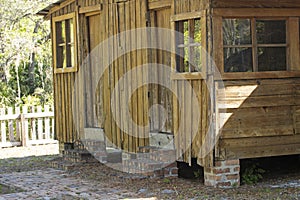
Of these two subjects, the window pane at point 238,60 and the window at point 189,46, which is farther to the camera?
the window at point 189,46

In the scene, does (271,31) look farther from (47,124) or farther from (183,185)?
(47,124)

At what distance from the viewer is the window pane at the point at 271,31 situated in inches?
401

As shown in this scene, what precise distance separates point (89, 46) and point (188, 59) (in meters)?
3.67

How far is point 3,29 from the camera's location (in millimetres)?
20875

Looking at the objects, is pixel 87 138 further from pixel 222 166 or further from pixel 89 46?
pixel 222 166

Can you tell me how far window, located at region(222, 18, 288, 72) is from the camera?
9.98 metres

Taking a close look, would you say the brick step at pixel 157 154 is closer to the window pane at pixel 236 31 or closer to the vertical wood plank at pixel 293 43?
the window pane at pixel 236 31

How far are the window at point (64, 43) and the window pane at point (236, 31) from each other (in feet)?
14.9

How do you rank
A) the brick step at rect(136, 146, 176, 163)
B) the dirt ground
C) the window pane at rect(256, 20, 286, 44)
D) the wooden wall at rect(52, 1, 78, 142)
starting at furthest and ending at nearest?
the wooden wall at rect(52, 1, 78, 142), the brick step at rect(136, 146, 176, 163), the window pane at rect(256, 20, 286, 44), the dirt ground

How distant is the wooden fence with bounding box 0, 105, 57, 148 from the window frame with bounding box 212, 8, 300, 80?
894 centimetres

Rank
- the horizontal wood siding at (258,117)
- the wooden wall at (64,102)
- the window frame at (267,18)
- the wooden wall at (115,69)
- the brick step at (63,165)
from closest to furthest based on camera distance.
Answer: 1. the window frame at (267,18)
2. the horizontal wood siding at (258,117)
3. the wooden wall at (115,69)
4. the brick step at (63,165)
5. the wooden wall at (64,102)

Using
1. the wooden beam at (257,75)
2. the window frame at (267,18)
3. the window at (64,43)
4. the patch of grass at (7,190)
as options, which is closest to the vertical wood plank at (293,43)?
the window frame at (267,18)

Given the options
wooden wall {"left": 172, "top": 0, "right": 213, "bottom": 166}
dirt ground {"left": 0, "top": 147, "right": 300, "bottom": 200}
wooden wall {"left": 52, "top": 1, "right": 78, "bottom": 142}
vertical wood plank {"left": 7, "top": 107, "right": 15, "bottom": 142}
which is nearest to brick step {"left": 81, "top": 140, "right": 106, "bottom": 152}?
dirt ground {"left": 0, "top": 147, "right": 300, "bottom": 200}

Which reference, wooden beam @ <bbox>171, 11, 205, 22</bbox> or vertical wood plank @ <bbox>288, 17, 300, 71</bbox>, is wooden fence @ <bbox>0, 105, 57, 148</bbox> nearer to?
wooden beam @ <bbox>171, 11, 205, 22</bbox>
